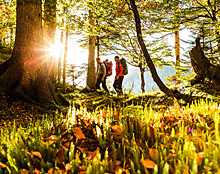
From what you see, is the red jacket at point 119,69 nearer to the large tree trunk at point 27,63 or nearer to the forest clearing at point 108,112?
the forest clearing at point 108,112

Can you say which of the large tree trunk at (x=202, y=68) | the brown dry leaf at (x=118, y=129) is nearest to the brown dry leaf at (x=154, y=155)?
the brown dry leaf at (x=118, y=129)

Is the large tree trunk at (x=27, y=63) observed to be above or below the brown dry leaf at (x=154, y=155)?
above

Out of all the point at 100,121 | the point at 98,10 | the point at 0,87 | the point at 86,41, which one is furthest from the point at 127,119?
the point at 86,41

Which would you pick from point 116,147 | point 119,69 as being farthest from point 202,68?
point 116,147

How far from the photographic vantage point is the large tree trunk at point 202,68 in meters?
7.23

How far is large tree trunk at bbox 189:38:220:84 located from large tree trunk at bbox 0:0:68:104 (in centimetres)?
616

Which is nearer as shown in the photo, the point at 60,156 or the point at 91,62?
the point at 60,156

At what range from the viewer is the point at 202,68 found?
7.48 meters

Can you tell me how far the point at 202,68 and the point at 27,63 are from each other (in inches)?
273

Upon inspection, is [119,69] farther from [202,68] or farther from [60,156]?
[60,156]

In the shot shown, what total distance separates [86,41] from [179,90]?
13112 millimetres

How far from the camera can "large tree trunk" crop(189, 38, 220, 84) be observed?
7230 mm

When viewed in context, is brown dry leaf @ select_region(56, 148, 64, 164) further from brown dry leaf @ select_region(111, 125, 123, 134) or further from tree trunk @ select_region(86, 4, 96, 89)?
tree trunk @ select_region(86, 4, 96, 89)

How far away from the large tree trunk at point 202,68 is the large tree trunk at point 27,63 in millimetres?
6157
